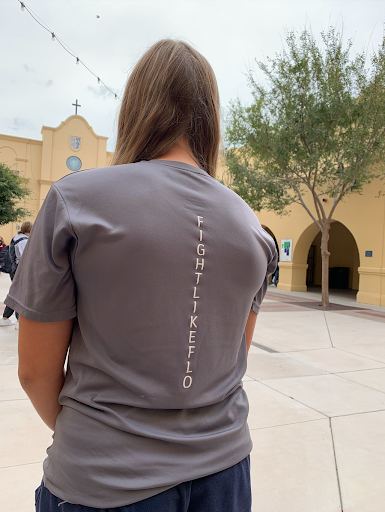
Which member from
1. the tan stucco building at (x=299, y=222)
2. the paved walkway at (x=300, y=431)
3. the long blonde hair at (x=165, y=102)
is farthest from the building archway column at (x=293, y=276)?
the long blonde hair at (x=165, y=102)

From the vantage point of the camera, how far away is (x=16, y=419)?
328 cm

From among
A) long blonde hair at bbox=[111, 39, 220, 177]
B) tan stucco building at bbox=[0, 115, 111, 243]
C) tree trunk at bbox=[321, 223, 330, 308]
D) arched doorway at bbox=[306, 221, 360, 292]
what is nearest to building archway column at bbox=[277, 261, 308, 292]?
arched doorway at bbox=[306, 221, 360, 292]

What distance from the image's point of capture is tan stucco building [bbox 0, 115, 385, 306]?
1295 centimetres

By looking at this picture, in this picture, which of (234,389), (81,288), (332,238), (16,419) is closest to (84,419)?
(81,288)

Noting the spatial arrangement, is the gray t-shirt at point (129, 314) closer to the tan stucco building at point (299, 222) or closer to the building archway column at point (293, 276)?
the tan stucco building at point (299, 222)

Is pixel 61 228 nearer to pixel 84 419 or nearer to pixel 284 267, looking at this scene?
pixel 84 419

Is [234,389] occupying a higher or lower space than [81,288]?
lower

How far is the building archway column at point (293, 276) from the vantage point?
1673 cm

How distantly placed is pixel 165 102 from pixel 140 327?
0.55m

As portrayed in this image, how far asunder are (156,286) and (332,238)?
73.9 feet

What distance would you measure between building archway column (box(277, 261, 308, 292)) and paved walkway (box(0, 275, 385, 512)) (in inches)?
413

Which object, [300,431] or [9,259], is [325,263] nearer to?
[9,259]

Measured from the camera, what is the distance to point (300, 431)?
323 centimetres

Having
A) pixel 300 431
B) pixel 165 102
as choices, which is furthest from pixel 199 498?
pixel 300 431
